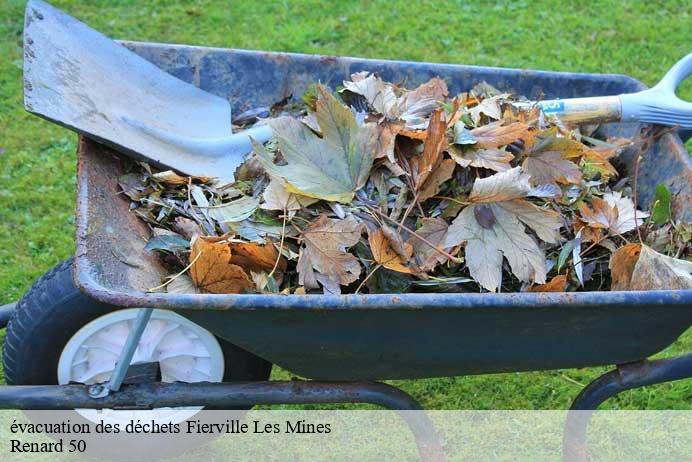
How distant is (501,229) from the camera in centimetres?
143

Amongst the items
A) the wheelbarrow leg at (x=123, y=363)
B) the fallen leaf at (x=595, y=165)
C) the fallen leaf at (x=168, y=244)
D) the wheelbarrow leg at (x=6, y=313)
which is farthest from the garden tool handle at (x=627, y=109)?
the wheelbarrow leg at (x=6, y=313)

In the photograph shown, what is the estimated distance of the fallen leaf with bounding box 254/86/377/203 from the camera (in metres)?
1.46

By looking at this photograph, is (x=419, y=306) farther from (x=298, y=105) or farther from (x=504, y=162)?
(x=298, y=105)

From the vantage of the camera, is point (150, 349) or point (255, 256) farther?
point (150, 349)

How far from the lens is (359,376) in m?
1.51

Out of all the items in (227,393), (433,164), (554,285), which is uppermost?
(433,164)

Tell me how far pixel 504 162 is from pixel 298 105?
624 millimetres

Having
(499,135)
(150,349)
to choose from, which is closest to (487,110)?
(499,135)

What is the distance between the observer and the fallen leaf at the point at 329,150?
1462 millimetres

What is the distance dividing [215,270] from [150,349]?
0.45 metres

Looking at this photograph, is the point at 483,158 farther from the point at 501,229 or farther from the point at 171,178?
the point at 171,178

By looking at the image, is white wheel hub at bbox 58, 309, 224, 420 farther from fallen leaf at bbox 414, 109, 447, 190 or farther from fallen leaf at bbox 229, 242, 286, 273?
fallen leaf at bbox 414, 109, 447, 190

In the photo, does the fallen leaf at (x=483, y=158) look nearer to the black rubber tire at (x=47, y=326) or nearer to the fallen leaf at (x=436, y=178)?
the fallen leaf at (x=436, y=178)

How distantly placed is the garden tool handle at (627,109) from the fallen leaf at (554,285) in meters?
0.49
